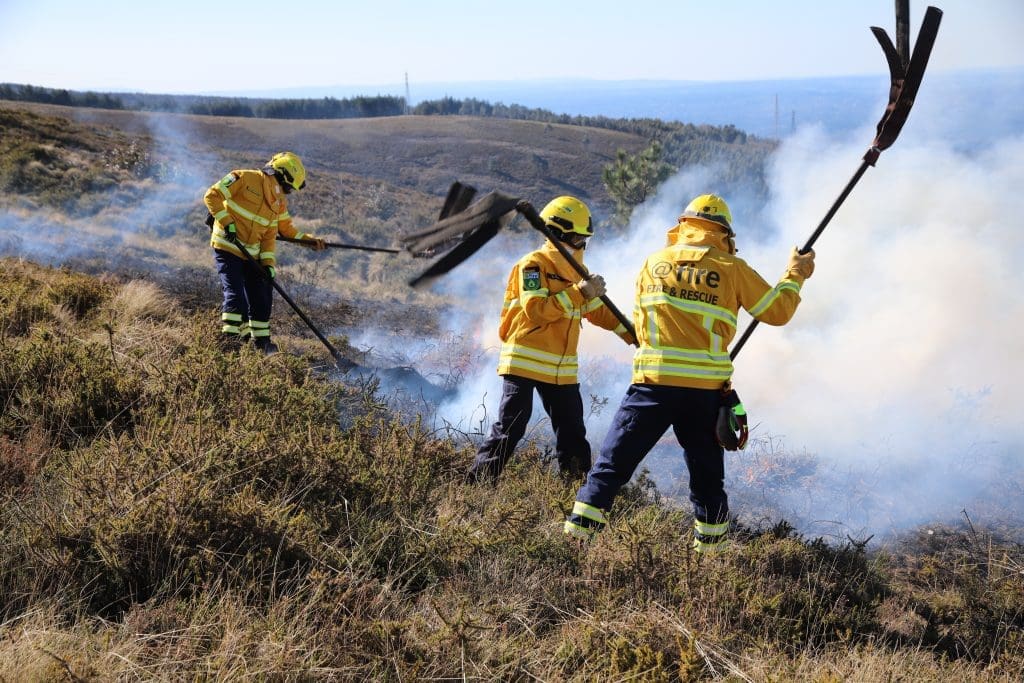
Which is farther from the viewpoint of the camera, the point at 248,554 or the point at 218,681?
the point at 248,554

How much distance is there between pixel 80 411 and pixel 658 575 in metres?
3.31

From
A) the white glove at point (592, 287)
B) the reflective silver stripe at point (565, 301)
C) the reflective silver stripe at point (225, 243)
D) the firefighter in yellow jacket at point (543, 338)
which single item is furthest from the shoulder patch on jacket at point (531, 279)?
the reflective silver stripe at point (225, 243)

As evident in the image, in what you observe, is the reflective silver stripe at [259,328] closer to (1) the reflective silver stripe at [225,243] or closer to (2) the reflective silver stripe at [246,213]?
(1) the reflective silver stripe at [225,243]

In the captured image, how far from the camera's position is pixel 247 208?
6957mm

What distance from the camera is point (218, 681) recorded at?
2410mm

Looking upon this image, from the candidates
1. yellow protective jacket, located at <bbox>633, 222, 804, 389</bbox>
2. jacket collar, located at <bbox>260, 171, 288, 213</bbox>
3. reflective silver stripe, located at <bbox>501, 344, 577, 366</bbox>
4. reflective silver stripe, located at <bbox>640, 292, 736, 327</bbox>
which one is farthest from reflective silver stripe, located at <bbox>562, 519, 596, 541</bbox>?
jacket collar, located at <bbox>260, 171, 288, 213</bbox>

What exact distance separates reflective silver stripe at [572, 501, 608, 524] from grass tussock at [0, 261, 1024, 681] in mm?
128

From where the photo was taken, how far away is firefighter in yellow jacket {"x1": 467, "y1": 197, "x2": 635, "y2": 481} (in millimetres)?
4375

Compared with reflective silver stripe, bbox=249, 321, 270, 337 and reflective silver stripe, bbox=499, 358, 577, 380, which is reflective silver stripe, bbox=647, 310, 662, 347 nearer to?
reflective silver stripe, bbox=499, 358, 577, 380

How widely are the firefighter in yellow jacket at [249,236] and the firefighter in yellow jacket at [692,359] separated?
162 inches

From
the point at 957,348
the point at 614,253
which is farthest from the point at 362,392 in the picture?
the point at 614,253

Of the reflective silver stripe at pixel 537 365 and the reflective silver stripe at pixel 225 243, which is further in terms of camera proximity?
the reflective silver stripe at pixel 225 243

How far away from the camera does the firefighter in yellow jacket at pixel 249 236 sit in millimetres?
6887

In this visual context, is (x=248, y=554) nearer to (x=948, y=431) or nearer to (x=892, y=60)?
(x=892, y=60)
